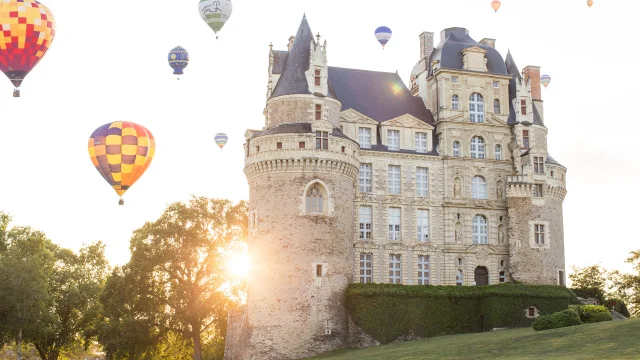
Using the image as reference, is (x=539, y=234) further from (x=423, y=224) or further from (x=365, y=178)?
(x=365, y=178)

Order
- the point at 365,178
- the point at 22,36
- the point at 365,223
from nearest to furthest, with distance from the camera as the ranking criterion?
1. the point at 22,36
2. the point at 365,223
3. the point at 365,178

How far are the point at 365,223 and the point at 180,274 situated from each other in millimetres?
14808

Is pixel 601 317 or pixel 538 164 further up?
pixel 538 164

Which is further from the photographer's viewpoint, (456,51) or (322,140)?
(456,51)

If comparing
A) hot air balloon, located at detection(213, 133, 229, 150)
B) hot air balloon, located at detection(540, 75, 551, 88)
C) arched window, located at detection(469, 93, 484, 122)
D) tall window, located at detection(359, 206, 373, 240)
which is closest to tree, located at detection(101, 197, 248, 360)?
hot air balloon, located at detection(213, 133, 229, 150)

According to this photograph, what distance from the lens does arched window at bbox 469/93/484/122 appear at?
58.1 meters

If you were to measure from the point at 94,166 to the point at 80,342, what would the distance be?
29.3 m

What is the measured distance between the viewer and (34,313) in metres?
59.9

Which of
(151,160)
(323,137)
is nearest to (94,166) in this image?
(151,160)

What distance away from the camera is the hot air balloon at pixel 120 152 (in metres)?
47.2

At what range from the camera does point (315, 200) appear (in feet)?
168

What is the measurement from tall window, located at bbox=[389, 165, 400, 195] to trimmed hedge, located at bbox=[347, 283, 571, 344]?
6.62m

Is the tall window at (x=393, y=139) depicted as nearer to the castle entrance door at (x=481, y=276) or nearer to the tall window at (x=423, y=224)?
the tall window at (x=423, y=224)

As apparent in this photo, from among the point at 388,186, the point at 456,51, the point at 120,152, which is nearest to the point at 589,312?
the point at 388,186
